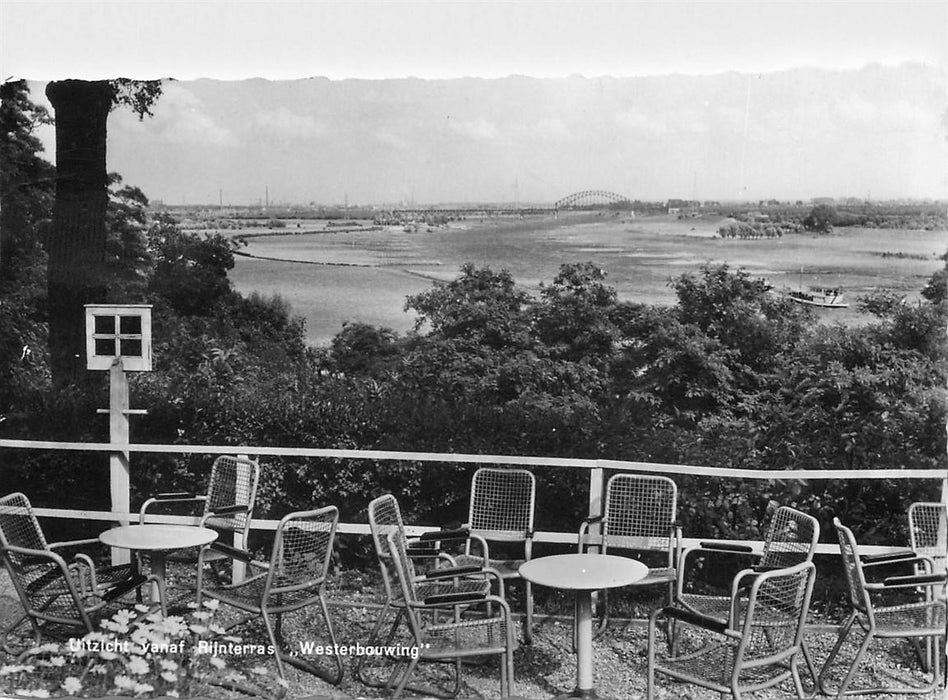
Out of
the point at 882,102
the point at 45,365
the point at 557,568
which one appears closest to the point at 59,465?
the point at 45,365

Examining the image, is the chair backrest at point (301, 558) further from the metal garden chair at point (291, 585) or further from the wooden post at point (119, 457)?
the wooden post at point (119, 457)

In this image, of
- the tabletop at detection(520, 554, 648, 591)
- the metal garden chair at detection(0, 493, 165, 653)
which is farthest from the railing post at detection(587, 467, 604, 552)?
the metal garden chair at detection(0, 493, 165, 653)

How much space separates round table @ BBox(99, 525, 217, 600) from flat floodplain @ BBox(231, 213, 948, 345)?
1632 mm

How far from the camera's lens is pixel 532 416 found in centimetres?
677

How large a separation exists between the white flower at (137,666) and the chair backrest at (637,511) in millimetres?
2320

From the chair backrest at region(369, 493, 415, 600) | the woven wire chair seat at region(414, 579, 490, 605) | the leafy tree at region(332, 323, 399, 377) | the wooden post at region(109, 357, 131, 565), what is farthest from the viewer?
the leafy tree at region(332, 323, 399, 377)

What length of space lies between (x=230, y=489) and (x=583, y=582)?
7.46 feet

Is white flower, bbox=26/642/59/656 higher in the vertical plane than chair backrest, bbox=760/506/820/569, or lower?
lower

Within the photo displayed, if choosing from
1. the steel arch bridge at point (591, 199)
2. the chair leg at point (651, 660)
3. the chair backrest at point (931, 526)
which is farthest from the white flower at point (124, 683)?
the chair backrest at point (931, 526)

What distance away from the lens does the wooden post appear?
656cm

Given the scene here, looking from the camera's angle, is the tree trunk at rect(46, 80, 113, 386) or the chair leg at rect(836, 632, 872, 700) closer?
the chair leg at rect(836, 632, 872, 700)

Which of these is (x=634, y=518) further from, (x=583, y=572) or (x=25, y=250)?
(x=25, y=250)

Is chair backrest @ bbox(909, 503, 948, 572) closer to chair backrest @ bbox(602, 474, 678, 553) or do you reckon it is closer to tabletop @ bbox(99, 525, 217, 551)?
chair backrest @ bbox(602, 474, 678, 553)

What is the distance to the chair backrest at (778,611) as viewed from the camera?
4.49m
